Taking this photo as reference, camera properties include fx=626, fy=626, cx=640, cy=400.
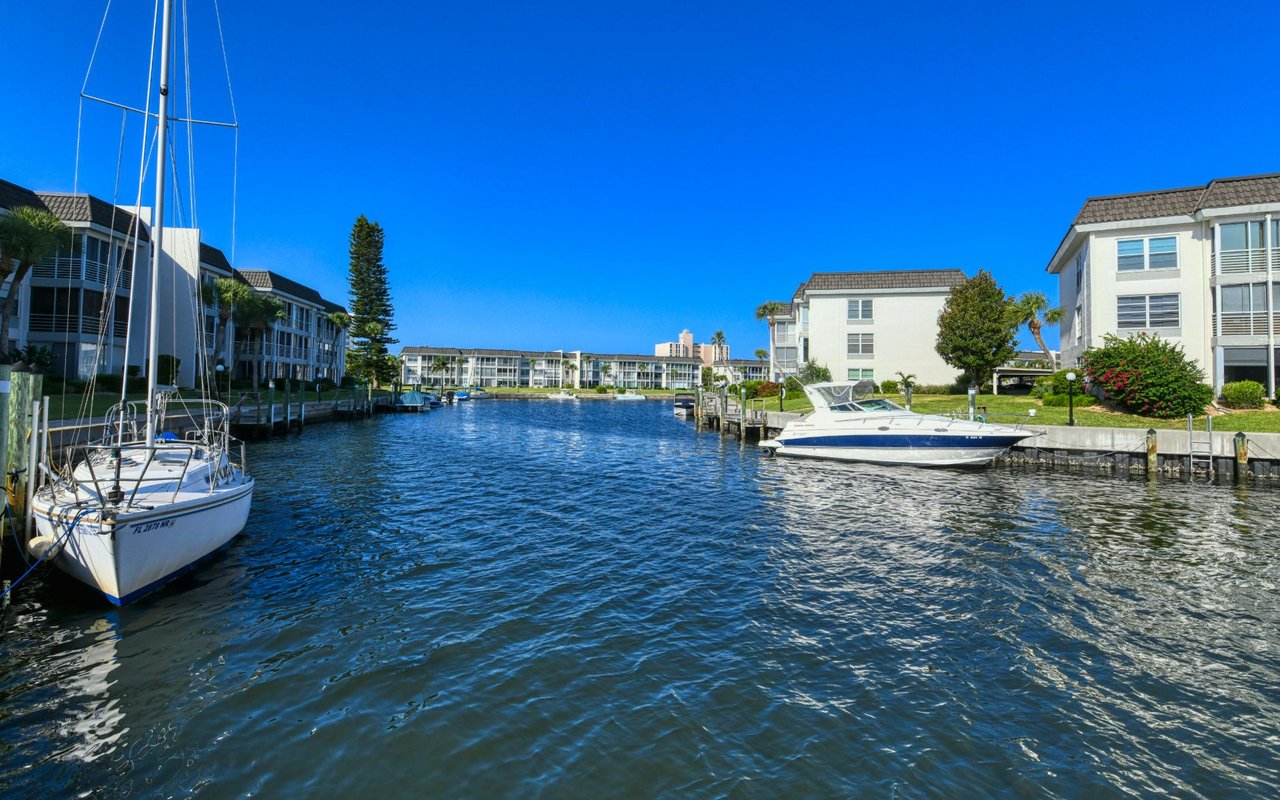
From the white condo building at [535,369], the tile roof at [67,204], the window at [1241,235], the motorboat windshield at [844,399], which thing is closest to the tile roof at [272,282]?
the tile roof at [67,204]

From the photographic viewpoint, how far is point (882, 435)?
27.6m

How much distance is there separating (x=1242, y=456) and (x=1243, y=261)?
13787 millimetres

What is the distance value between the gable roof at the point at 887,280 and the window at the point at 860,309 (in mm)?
1210

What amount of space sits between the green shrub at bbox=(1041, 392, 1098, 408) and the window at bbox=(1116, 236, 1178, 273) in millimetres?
7958

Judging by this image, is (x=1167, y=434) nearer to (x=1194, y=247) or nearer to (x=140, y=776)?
(x=1194, y=247)

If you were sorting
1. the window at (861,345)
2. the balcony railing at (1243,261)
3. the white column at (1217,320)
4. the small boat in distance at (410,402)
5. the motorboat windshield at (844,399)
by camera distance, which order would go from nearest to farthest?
the motorboat windshield at (844,399)
the balcony railing at (1243,261)
the white column at (1217,320)
the window at (861,345)
the small boat in distance at (410,402)

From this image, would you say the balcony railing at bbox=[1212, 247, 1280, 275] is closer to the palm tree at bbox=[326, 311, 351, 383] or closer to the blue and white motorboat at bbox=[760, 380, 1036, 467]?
the blue and white motorboat at bbox=[760, 380, 1036, 467]

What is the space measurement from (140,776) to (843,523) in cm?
1450

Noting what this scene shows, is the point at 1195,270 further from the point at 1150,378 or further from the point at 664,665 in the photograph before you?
the point at 664,665

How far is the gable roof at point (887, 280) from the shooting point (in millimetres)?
52781

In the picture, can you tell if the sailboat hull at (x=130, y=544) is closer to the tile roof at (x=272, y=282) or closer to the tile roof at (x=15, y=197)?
the tile roof at (x=15, y=197)

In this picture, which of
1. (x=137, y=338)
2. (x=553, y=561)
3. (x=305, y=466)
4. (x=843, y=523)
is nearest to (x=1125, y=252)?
(x=843, y=523)

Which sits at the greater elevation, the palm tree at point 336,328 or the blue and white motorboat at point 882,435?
the palm tree at point 336,328

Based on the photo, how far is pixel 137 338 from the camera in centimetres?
4109
